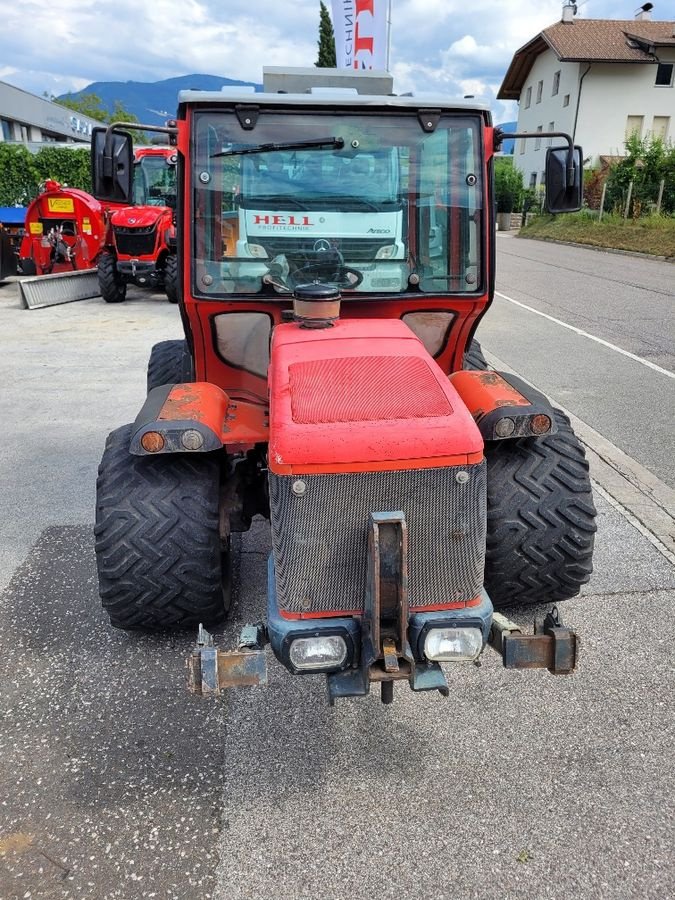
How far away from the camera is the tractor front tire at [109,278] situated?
1187 centimetres

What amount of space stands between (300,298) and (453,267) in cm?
85

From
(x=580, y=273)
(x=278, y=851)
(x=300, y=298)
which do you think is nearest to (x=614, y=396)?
(x=300, y=298)

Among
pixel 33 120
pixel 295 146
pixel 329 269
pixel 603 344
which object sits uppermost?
pixel 33 120

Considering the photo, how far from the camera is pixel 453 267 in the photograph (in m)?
3.40

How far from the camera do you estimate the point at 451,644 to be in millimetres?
2234

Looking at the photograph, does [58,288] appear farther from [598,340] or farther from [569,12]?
[569,12]

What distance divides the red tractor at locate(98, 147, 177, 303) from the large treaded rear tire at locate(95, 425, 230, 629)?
872cm

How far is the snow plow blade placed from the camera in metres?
11.4

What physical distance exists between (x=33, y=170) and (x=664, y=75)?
32.7 m

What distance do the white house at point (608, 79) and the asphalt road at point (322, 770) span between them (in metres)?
38.9

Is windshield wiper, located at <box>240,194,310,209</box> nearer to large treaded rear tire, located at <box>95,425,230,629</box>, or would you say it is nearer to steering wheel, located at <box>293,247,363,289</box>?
steering wheel, located at <box>293,247,363,289</box>

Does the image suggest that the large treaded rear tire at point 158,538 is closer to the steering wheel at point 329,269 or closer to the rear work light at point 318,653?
the rear work light at point 318,653

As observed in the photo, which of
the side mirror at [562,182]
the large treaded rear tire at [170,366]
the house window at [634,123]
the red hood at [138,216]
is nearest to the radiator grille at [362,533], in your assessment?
the side mirror at [562,182]

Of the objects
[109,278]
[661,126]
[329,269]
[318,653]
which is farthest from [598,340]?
[661,126]
